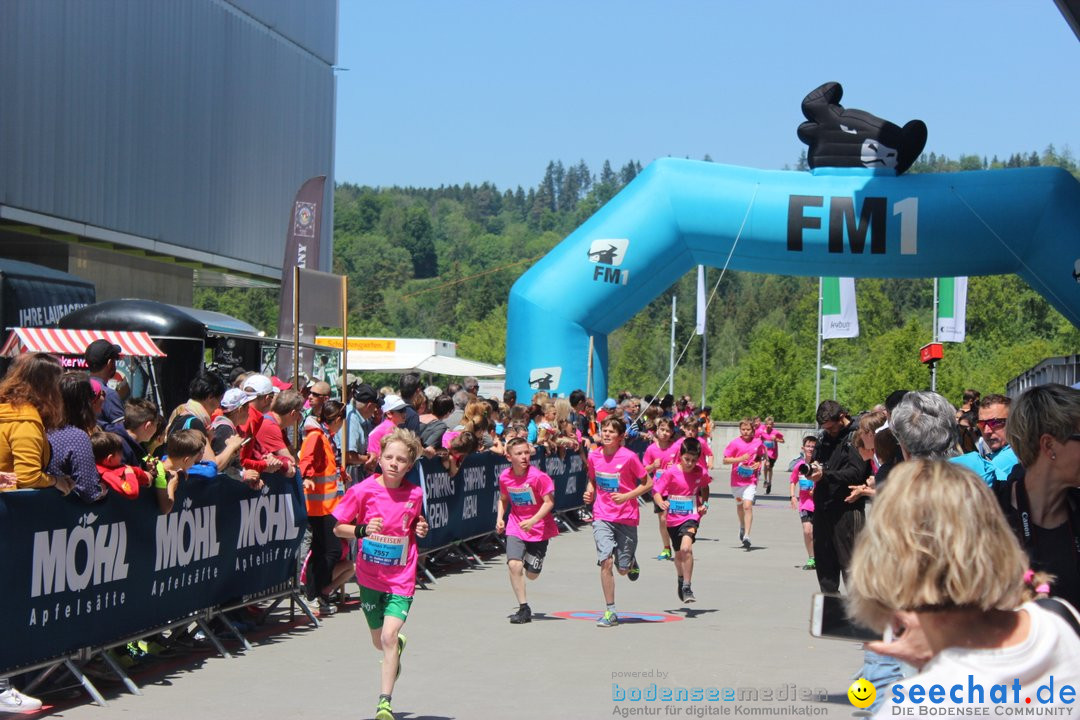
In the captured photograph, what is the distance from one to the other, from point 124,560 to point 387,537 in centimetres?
155

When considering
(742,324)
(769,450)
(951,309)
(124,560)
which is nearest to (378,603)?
(124,560)

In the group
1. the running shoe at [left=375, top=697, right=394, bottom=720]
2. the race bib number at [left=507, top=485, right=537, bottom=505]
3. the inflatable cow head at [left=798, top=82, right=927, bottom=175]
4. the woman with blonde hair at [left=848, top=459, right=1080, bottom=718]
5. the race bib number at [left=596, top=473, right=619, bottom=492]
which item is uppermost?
the inflatable cow head at [left=798, top=82, right=927, bottom=175]

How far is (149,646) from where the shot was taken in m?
8.35

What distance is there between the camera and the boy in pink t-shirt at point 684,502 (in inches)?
447

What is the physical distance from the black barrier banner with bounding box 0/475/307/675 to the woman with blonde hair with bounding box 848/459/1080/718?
16.5ft

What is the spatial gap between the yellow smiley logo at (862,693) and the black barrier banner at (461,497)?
25.0 feet

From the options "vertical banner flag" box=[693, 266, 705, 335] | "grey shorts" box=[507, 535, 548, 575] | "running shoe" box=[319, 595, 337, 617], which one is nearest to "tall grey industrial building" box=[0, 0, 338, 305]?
"vertical banner flag" box=[693, 266, 705, 335]

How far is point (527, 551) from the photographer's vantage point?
11.0 meters

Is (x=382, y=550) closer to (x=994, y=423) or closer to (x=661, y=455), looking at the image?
(x=994, y=423)

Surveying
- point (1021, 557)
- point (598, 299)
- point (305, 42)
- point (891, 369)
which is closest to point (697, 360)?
point (891, 369)

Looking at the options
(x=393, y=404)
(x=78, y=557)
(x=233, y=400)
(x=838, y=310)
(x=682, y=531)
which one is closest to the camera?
(x=78, y=557)

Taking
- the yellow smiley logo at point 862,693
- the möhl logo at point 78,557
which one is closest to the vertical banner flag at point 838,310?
the möhl logo at point 78,557

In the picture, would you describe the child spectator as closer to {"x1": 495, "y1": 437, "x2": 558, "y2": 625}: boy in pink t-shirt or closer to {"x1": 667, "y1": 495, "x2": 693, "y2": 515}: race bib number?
{"x1": 495, "y1": 437, "x2": 558, "y2": 625}: boy in pink t-shirt

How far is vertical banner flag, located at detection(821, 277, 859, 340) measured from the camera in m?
37.1
